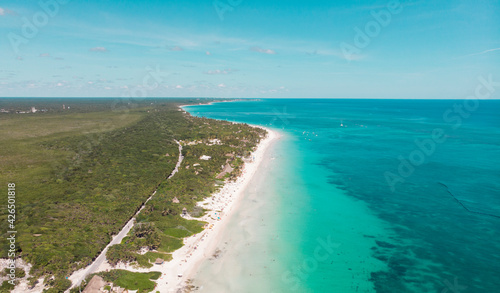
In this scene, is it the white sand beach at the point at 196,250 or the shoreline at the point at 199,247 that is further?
the shoreline at the point at 199,247

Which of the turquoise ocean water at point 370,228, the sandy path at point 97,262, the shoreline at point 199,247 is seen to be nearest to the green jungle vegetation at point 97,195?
the sandy path at point 97,262

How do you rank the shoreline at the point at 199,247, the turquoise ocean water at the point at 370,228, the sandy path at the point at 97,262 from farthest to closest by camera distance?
the turquoise ocean water at the point at 370,228 → the shoreline at the point at 199,247 → the sandy path at the point at 97,262

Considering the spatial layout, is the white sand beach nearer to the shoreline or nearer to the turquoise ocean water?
the shoreline

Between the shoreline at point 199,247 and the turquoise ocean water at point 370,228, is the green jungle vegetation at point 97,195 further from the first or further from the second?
the turquoise ocean water at point 370,228

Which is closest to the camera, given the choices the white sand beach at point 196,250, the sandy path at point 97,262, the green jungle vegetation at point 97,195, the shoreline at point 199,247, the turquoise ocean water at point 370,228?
the sandy path at point 97,262

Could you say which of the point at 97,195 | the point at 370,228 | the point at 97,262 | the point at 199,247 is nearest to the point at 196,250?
the point at 199,247

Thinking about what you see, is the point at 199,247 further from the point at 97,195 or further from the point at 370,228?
the point at 370,228

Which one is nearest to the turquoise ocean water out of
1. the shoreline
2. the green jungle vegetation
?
the shoreline

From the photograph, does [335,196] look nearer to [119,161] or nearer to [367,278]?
[367,278]

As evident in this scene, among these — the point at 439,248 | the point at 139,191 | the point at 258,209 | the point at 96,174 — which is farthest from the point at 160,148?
the point at 439,248

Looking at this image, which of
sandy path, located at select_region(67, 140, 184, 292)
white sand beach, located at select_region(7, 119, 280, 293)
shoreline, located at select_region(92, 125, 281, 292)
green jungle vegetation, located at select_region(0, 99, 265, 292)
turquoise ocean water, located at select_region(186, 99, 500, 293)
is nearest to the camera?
sandy path, located at select_region(67, 140, 184, 292)

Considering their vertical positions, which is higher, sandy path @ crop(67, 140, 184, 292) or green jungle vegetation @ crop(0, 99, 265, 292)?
green jungle vegetation @ crop(0, 99, 265, 292)

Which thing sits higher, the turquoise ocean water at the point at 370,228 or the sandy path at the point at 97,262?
the turquoise ocean water at the point at 370,228
